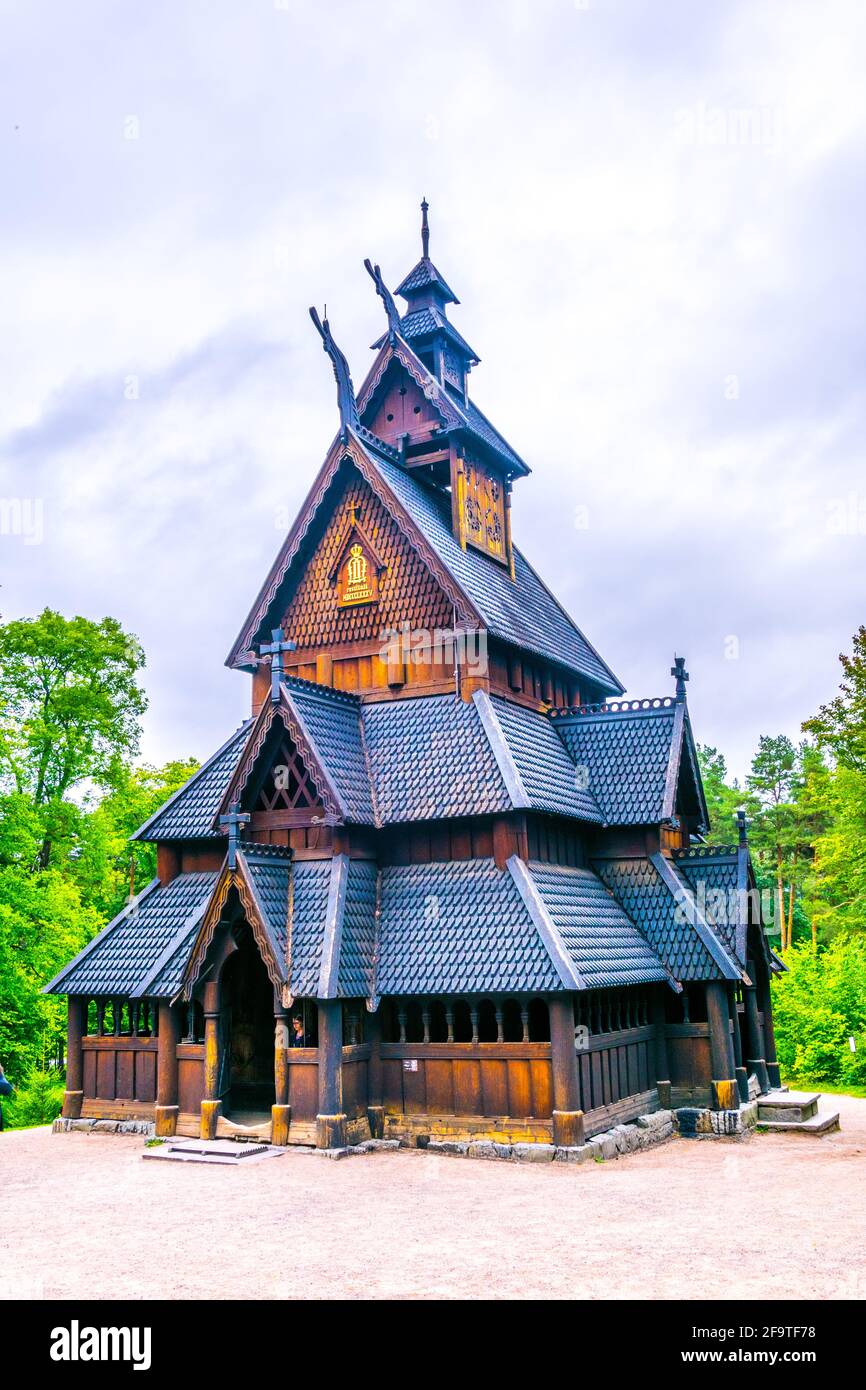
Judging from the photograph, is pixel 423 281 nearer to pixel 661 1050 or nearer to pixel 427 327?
pixel 427 327

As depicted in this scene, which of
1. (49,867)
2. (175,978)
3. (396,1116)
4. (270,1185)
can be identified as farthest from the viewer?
(49,867)

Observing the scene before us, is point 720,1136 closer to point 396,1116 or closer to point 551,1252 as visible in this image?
point 396,1116

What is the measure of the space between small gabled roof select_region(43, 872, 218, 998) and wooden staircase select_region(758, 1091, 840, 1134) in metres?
12.1

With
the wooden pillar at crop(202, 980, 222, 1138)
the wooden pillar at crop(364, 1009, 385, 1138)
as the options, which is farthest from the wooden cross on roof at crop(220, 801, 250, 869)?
the wooden pillar at crop(364, 1009, 385, 1138)

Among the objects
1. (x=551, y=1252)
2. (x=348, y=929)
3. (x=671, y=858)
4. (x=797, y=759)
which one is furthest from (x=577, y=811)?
(x=797, y=759)

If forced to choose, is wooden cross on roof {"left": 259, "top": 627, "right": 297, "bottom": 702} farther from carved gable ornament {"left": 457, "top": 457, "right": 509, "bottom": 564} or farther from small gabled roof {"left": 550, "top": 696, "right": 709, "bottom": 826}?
small gabled roof {"left": 550, "top": 696, "right": 709, "bottom": 826}

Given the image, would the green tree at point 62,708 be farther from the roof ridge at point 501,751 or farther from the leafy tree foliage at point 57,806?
the roof ridge at point 501,751

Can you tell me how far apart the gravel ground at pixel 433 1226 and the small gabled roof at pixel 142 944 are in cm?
303

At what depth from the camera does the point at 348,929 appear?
1992cm

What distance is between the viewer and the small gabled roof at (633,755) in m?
23.7

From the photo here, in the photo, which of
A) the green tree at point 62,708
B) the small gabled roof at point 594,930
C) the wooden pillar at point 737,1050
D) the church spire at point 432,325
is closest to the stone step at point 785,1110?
the wooden pillar at point 737,1050

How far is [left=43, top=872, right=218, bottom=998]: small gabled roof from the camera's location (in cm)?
2162

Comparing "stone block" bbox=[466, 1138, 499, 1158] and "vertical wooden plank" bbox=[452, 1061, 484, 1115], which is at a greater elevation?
"vertical wooden plank" bbox=[452, 1061, 484, 1115]
